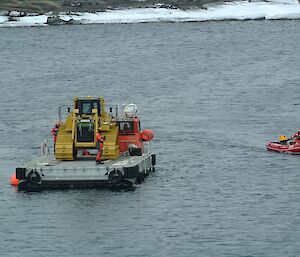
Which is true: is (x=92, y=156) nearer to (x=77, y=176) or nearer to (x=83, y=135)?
(x=83, y=135)

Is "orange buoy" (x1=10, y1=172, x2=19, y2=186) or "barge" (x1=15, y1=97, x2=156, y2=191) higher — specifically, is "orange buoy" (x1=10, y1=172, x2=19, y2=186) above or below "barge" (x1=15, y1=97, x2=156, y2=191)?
below

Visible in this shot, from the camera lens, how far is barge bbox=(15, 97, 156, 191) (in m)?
71.4

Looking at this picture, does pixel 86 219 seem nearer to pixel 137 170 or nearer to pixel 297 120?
pixel 137 170

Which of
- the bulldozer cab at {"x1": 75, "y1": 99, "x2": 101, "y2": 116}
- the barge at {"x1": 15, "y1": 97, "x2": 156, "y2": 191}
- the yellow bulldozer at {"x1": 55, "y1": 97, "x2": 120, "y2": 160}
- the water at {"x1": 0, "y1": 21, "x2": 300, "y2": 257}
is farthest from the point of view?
the bulldozer cab at {"x1": 75, "y1": 99, "x2": 101, "y2": 116}

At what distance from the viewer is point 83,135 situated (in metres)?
74.4

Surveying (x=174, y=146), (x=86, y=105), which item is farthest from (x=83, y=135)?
(x=174, y=146)

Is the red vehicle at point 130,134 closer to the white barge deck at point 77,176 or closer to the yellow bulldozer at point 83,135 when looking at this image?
the yellow bulldozer at point 83,135

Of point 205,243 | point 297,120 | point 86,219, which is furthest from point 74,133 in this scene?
point 297,120

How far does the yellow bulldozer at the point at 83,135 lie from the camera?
73.9m

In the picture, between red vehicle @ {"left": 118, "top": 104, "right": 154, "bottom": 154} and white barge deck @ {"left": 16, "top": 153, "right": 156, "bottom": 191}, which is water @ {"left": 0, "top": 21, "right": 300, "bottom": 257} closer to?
white barge deck @ {"left": 16, "top": 153, "right": 156, "bottom": 191}

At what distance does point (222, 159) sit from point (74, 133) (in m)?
12.9

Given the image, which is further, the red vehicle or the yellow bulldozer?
the red vehicle

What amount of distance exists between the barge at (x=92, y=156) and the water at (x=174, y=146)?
30.3 inches

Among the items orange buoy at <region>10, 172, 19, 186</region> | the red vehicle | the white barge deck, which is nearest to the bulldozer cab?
the red vehicle
